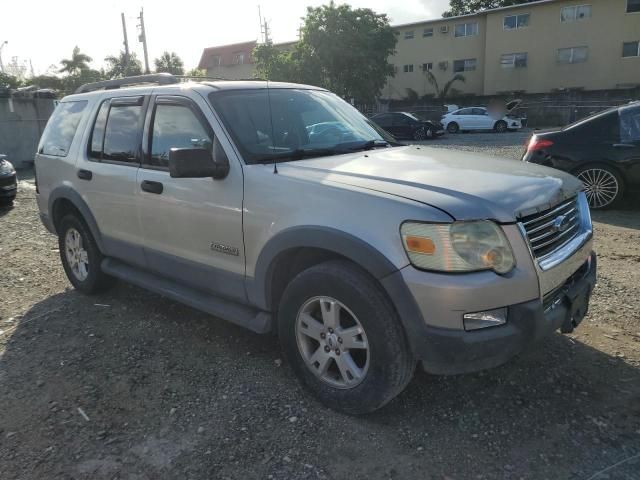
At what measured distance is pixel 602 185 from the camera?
23.9 ft

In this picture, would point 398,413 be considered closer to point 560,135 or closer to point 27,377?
point 27,377

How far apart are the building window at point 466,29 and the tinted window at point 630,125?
33.9m

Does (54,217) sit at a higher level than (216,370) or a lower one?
higher

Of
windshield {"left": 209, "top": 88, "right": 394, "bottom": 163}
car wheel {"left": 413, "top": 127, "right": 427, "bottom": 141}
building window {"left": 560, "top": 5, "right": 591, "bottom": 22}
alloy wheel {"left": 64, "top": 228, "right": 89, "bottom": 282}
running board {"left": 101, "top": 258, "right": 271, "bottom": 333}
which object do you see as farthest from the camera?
building window {"left": 560, "top": 5, "right": 591, "bottom": 22}

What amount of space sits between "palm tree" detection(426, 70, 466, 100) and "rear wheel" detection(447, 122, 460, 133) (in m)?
9.50

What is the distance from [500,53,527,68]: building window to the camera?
35.6 m

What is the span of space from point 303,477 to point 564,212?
2.04 metres

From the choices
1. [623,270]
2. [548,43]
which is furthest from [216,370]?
[548,43]

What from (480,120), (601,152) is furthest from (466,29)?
(601,152)

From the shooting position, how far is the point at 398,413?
118 inches

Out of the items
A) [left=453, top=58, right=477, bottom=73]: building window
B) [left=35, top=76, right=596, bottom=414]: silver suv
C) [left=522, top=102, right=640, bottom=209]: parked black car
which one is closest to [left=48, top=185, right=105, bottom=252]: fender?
[left=35, top=76, right=596, bottom=414]: silver suv

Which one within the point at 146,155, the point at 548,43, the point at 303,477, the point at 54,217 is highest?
the point at 548,43

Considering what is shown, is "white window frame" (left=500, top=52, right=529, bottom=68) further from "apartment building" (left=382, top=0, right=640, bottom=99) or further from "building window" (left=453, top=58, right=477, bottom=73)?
"building window" (left=453, top=58, right=477, bottom=73)

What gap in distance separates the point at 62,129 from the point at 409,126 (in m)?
20.8
